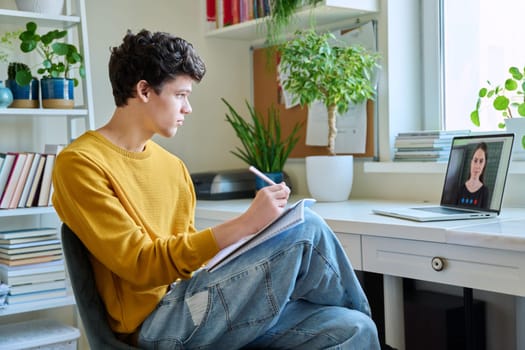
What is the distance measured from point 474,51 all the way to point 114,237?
63.1 inches

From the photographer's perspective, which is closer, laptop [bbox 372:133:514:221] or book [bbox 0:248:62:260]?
laptop [bbox 372:133:514:221]

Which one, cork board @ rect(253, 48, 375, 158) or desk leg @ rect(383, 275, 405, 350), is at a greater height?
cork board @ rect(253, 48, 375, 158)

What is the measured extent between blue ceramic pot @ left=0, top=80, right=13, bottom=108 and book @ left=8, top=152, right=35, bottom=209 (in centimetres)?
18

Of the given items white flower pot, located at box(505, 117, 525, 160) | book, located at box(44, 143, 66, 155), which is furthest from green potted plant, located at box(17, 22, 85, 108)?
white flower pot, located at box(505, 117, 525, 160)

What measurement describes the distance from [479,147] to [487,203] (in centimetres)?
19

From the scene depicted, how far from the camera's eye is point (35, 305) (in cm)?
230

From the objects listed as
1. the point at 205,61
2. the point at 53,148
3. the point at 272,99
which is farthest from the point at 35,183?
the point at 272,99

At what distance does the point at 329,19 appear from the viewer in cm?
269

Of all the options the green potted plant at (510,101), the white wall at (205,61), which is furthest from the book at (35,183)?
the green potted plant at (510,101)

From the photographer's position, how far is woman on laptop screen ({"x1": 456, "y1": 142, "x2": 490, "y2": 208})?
194cm

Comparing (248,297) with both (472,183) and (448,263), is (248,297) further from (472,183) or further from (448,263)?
(472,183)

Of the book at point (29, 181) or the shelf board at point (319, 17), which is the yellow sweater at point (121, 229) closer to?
the book at point (29, 181)

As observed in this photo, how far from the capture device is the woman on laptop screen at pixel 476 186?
6.37 feet

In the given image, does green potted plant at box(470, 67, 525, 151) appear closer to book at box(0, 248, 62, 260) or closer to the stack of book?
the stack of book
